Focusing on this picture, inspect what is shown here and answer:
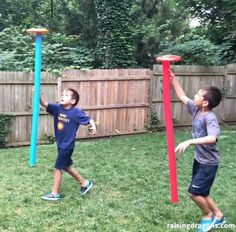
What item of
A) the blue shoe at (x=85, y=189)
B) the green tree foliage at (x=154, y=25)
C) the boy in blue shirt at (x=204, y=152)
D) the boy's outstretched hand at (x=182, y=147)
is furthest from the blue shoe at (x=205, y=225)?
the green tree foliage at (x=154, y=25)

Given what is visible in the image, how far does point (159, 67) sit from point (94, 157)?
4.29 m

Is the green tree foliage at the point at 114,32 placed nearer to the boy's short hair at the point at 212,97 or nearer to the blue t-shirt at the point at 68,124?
the blue t-shirt at the point at 68,124

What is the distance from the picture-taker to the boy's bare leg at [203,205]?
4.39 m

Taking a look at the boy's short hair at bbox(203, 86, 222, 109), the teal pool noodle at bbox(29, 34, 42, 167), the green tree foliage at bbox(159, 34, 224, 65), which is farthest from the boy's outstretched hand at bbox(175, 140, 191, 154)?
the green tree foliage at bbox(159, 34, 224, 65)

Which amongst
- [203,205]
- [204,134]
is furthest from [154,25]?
[203,205]

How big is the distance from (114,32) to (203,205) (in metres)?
8.73

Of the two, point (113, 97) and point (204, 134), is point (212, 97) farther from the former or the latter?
point (113, 97)

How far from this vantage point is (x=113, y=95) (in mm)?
10969

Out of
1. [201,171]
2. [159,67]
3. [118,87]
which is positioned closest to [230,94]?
[159,67]

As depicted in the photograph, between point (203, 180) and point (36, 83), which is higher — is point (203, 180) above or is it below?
below

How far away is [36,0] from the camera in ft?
64.6

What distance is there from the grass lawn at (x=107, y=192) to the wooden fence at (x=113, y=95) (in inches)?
41.4

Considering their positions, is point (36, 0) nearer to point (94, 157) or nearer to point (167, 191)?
point (94, 157)

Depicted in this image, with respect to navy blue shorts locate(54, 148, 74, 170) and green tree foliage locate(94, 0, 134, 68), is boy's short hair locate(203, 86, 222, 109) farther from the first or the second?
green tree foliage locate(94, 0, 134, 68)
